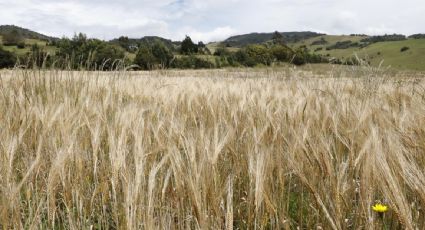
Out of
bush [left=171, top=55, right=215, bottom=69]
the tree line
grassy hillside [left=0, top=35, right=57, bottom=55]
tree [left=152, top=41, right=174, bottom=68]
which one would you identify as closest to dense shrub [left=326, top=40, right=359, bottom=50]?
grassy hillside [left=0, top=35, right=57, bottom=55]

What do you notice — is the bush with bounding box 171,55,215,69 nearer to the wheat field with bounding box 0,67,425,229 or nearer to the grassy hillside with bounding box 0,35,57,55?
the grassy hillside with bounding box 0,35,57,55

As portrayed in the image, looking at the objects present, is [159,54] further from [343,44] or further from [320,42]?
[320,42]

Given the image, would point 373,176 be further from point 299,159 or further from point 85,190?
point 85,190

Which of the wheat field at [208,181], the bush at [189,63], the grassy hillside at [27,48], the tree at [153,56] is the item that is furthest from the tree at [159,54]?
the wheat field at [208,181]

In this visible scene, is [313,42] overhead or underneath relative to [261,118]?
overhead

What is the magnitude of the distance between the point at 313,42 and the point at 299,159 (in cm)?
17388

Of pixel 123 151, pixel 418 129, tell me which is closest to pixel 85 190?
pixel 123 151

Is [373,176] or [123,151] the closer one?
[373,176]

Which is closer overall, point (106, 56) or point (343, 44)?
point (106, 56)

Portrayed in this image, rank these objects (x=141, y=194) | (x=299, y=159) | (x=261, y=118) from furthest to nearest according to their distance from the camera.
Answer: (x=261, y=118), (x=299, y=159), (x=141, y=194)

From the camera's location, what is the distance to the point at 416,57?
8325 centimetres

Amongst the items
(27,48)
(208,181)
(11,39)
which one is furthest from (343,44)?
(208,181)

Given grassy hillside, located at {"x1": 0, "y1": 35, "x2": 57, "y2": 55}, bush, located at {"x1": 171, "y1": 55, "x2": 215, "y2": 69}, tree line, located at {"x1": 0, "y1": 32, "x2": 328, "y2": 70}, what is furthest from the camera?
bush, located at {"x1": 171, "y1": 55, "x2": 215, "y2": 69}

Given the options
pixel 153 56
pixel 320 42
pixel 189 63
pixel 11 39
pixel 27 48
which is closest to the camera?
pixel 153 56
